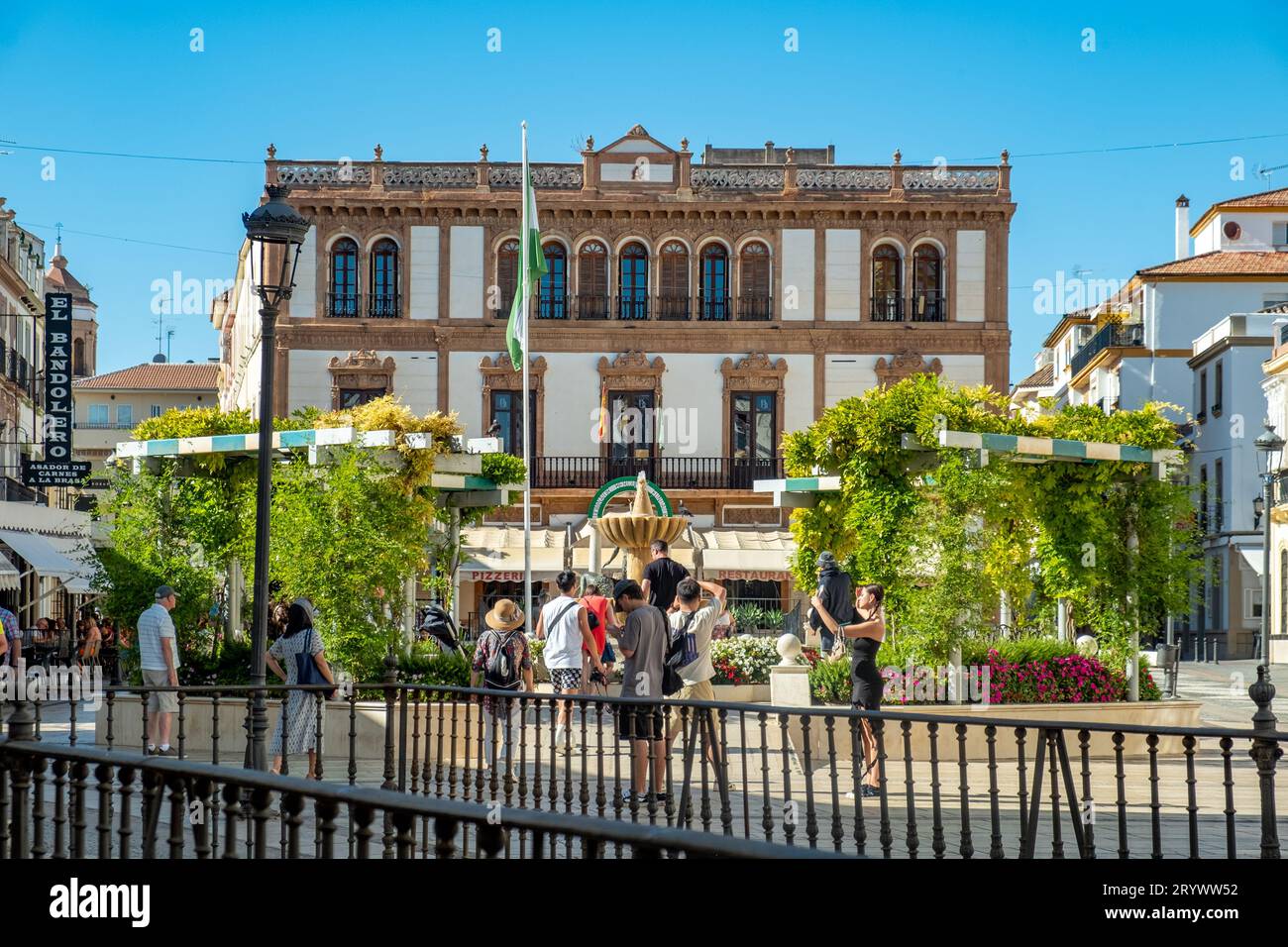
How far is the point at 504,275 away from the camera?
42.5 meters

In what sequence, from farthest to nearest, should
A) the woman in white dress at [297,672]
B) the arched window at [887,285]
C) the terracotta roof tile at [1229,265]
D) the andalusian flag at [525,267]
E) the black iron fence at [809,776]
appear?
the terracotta roof tile at [1229,265] → the arched window at [887,285] → the andalusian flag at [525,267] → the woman in white dress at [297,672] → the black iron fence at [809,776]

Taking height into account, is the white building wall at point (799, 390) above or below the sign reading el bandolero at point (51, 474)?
above

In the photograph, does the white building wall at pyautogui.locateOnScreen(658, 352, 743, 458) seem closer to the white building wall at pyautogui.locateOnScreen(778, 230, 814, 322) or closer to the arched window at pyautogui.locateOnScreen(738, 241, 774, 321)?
the arched window at pyautogui.locateOnScreen(738, 241, 774, 321)

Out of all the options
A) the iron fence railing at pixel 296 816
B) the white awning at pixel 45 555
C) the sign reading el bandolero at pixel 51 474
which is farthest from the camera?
the sign reading el bandolero at pixel 51 474

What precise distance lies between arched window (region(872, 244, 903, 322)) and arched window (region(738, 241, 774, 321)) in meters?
2.77

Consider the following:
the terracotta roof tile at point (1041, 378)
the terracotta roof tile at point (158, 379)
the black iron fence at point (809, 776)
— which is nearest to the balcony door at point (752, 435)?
the black iron fence at point (809, 776)

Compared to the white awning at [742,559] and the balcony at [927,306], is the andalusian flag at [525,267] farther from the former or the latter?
the balcony at [927,306]

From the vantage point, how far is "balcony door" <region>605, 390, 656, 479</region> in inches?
1658

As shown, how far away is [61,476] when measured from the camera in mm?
36125

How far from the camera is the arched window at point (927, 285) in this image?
42344 mm

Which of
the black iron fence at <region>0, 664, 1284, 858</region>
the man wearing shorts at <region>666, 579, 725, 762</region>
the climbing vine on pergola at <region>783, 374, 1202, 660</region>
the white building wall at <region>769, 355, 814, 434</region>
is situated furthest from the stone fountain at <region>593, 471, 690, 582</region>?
the white building wall at <region>769, 355, 814, 434</region>

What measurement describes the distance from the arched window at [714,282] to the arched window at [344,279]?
9.00 metres

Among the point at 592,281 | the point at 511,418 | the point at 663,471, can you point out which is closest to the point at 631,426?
the point at 663,471
